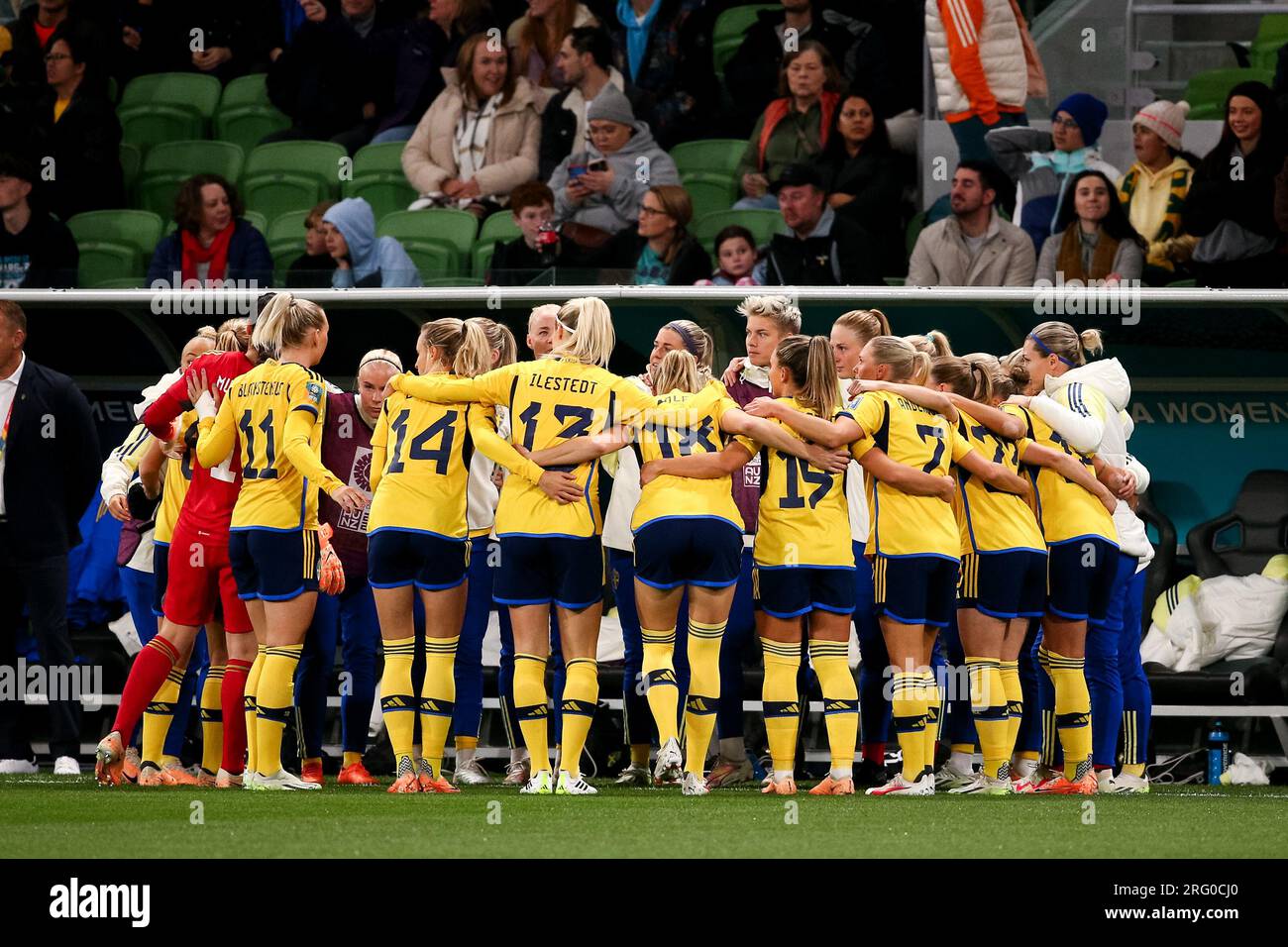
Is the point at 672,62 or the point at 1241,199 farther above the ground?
the point at 672,62

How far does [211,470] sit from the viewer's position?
288 inches

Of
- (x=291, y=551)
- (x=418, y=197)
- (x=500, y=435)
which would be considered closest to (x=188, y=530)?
(x=291, y=551)

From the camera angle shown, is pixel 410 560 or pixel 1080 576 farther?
pixel 1080 576

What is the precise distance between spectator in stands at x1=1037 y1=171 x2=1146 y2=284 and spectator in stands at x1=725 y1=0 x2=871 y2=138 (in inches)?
95.5

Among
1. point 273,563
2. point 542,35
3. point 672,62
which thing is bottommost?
point 273,563

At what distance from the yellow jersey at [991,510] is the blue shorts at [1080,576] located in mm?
118

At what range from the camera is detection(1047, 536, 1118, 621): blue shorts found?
7.29 metres

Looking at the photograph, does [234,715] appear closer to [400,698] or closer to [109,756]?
[109,756]

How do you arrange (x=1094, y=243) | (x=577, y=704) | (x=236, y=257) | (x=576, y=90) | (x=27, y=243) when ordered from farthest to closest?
(x=576, y=90) < (x=27, y=243) < (x=236, y=257) < (x=1094, y=243) < (x=577, y=704)

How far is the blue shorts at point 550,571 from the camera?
6.80 meters

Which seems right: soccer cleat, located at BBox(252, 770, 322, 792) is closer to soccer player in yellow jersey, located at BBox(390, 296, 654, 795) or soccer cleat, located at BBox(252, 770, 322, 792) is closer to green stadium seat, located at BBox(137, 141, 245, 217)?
soccer player in yellow jersey, located at BBox(390, 296, 654, 795)

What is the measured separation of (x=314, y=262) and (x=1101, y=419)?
442 centimetres

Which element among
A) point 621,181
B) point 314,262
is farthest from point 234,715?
point 621,181

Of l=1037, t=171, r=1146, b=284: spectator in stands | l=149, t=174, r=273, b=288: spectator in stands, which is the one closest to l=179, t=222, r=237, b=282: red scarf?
l=149, t=174, r=273, b=288: spectator in stands
